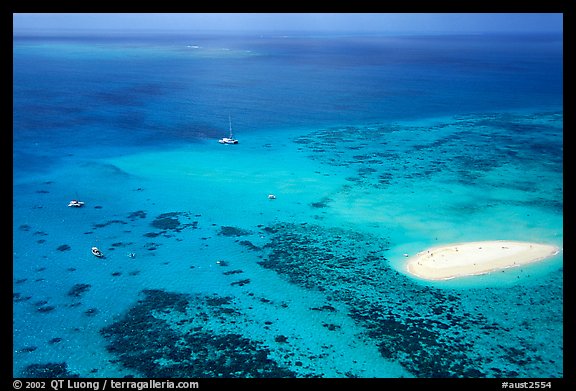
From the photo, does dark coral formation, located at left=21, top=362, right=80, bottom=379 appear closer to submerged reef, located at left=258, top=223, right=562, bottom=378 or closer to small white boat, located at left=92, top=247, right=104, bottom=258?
small white boat, located at left=92, top=247, right=104, bottom=258

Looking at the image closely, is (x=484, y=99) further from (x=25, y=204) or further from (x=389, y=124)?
(x=25, y=204)

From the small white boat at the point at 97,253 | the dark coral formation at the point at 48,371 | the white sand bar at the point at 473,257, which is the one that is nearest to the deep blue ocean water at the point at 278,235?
the dark coral formation at the point at 48,371

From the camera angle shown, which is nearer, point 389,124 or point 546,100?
point 389,124

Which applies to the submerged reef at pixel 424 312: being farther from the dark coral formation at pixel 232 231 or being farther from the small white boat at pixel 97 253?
the small white boat at pixel 97 253

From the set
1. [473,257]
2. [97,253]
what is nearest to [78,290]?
[97,253]
